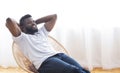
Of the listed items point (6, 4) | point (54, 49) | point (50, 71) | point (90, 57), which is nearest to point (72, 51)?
point (90, 57)

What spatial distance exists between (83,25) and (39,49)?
101 cm

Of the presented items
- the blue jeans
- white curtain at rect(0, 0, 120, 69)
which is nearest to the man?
the blue jeans

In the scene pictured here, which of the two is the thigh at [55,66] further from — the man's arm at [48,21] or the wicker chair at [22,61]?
the man's arm at [48,21]

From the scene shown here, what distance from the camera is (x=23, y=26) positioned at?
2.62 metres

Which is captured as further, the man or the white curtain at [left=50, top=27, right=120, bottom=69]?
the white curtain at [left=50, top=27, right=120, bottom=69]

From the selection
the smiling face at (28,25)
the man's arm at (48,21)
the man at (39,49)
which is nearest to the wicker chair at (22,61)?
the man at (39,49)

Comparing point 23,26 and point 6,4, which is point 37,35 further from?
point 6,4

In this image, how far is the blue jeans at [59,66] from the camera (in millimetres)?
2211

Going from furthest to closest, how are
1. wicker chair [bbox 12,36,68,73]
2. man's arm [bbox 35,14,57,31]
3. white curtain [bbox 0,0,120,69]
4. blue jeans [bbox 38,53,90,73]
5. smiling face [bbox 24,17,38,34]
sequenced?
white curtain [bbox 0,0,120,69], man's arm [bbox 35,14,57,31], smiling face [bbox 24,17,38,34], wicker chair [bbox 12,36,68,73], blue jeans [bbox 38,53,90,73]

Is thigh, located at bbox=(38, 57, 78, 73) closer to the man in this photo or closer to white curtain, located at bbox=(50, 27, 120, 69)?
the man

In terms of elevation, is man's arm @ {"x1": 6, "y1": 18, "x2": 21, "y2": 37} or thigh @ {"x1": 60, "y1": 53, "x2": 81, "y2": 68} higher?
man's arm @ {"x1": 6, "y1": 18, "x2": 21, "y2": 37}

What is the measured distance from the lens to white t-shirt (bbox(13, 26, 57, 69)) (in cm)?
246

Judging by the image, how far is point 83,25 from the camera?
3.37m

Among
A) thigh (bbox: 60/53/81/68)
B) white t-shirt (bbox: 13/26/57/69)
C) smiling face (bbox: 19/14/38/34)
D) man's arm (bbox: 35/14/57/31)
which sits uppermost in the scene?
smiling face (bbox: 19/14/38/34)
